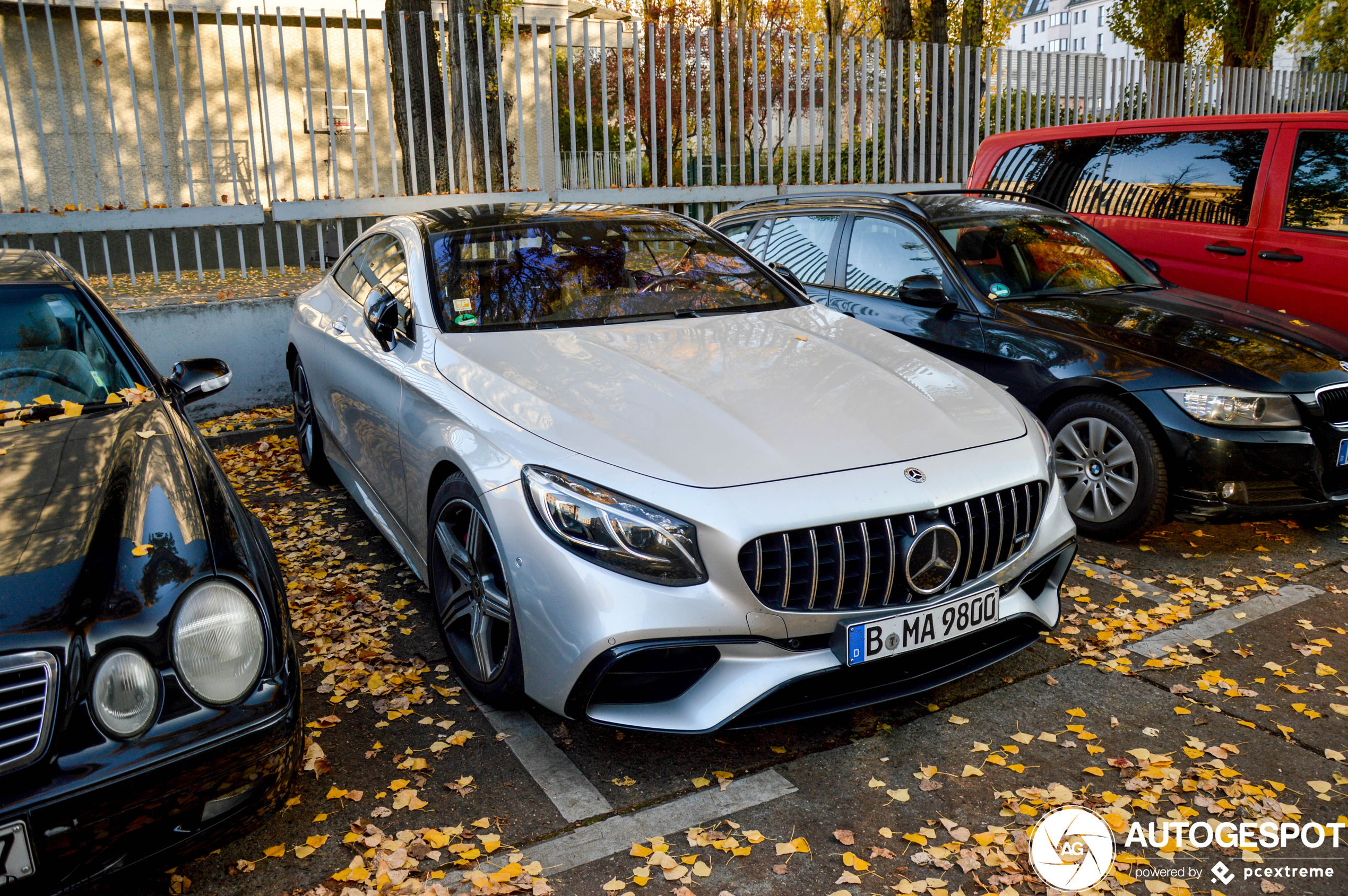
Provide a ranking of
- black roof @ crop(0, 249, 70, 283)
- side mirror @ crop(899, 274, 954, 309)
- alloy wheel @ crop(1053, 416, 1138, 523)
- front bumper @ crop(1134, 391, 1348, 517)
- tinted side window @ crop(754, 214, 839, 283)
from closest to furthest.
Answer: black roof @ crop(0, 249, 70, 283) → front bumper @ crop(1134, 391, 1348, 517) → alloy wheel @ crop(1053, 416, 1138, 523) → side mirror @ crop(899, 274, 954, 309) → tinted side window @ crop(754, 214, 839, 283)

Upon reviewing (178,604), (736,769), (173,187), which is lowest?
(736,769)

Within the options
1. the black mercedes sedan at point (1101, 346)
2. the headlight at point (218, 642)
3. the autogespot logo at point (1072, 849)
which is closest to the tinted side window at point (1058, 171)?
the black mercedes sedan at point (1101, 346)

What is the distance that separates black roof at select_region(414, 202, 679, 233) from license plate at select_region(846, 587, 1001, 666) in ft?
8.10

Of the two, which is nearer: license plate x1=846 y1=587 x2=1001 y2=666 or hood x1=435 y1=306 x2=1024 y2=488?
license plate x1=846 y1=587 x2=1001 y2=666

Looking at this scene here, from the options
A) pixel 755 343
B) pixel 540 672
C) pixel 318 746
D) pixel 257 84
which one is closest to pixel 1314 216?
pixel 755 343

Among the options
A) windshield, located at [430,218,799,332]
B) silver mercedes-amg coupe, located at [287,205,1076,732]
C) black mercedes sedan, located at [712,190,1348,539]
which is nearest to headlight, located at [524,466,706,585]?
silver mercedes-amg coupe, located at [287,205,1076,732]

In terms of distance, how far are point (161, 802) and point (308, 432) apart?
376 cm

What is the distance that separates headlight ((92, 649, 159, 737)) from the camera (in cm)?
205

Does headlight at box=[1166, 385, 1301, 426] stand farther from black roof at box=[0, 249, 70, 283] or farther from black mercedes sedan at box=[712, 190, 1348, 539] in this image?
black roof at box=[0, 249, 70, 283]

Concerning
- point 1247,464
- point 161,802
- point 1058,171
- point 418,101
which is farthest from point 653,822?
point 418,101

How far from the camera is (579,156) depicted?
8.62m

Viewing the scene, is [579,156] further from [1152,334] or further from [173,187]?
[1152,334]

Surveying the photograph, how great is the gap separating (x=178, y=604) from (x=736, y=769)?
164 centimetres

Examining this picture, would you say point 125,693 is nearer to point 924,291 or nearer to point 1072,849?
point 1072,849
